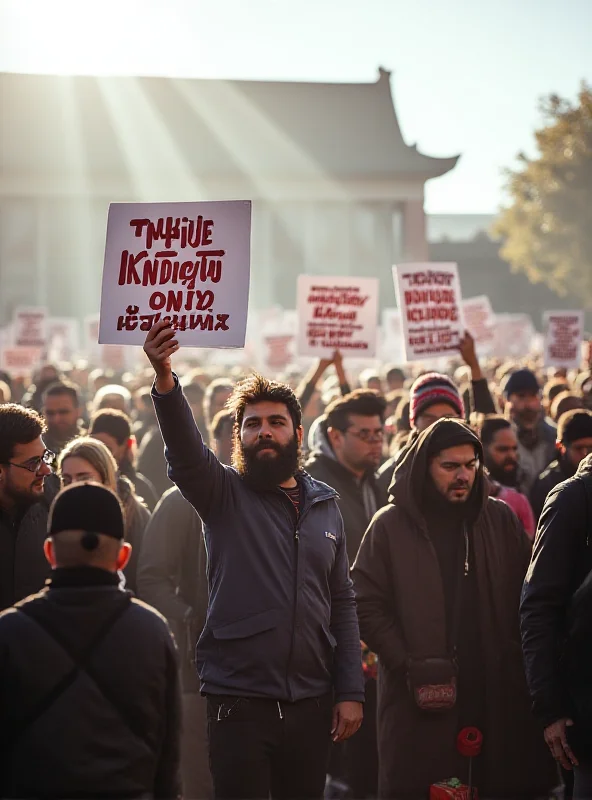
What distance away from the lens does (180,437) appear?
3.62 m

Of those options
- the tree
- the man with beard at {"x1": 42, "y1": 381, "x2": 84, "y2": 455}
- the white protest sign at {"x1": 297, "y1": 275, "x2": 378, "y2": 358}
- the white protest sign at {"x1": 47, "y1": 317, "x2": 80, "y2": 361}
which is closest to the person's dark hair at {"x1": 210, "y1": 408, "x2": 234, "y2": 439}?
the man with beard at {"x1": 42, "y1": 381, "x2": 84, "y2": 455}

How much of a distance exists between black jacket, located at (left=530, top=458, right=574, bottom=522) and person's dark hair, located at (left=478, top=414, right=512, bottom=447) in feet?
0.95

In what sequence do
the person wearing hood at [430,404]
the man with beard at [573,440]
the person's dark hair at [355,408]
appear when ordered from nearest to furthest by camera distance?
the person's dark hair at [355,408]
the man with beard at [573,440]
the person wearing hood at [430,404]

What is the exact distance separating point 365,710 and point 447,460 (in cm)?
149

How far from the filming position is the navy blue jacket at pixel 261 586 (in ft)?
11.9

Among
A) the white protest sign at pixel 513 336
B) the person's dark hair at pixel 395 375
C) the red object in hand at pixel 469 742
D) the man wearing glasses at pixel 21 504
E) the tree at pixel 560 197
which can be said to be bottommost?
the red object in hand at pixel 469 742

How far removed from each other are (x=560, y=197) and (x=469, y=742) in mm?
45621

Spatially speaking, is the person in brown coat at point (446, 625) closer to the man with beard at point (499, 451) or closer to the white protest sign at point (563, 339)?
the man with beard at point (499, 451)

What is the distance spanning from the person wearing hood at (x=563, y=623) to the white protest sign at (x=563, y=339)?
34.4ft

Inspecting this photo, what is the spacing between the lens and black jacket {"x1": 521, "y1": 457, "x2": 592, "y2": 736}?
3607 mm

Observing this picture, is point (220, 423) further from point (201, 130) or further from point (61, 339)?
point (201, 130)

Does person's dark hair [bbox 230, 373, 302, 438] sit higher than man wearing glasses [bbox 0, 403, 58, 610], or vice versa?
person's dark hair [bbox 230, 373, 302, 438]

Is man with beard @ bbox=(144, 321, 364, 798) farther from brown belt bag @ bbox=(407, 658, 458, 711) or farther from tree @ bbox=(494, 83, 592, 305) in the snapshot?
tree @ bbox=(494, 83, 592, 305)

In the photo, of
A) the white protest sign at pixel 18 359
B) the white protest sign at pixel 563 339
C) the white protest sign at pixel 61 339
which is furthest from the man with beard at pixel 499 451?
the white protest sign at pixel 61 339
